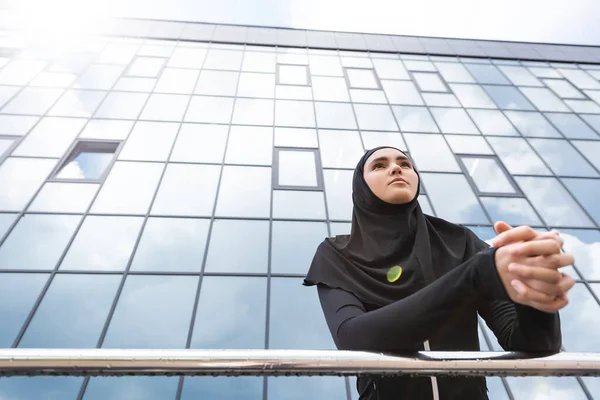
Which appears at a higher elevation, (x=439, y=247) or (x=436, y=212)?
(x=439, y=247)

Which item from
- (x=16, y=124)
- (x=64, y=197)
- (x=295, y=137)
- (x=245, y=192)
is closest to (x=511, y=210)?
(x=295, y=137)

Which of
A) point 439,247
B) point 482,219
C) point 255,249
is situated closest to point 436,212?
point 482,219

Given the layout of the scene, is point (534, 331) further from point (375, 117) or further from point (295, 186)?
point (375, 117)

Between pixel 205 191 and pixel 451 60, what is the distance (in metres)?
10.8

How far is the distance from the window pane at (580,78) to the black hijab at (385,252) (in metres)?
15.3

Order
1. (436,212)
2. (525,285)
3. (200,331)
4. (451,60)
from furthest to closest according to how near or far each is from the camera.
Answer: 1. (451,60)
2. (436,212)
3. (200,331)
4. (525,285)

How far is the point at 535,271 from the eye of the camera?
109cm

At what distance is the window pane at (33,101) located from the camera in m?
10.4

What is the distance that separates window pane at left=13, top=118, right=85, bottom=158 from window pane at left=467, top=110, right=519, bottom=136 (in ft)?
35.1

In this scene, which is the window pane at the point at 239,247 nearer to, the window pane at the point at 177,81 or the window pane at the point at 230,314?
the window pane at the point at 230,314

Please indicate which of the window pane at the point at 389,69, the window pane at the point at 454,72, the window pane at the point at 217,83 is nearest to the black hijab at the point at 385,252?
the window pane at the point at 217,83

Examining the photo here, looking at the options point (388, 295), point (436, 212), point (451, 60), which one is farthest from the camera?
point (451, 60)

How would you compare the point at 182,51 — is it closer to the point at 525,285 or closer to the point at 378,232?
the point at 378,232

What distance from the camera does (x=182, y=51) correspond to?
44.9ft
